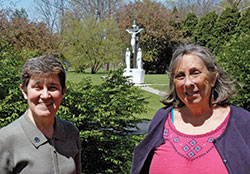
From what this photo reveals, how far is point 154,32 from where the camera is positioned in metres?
29.6

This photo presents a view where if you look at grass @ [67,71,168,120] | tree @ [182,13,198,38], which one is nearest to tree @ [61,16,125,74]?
grass @ [67,71,168,120]

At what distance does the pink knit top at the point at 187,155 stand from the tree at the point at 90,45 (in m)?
25.8

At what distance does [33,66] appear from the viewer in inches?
61.3

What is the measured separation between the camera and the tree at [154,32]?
29.9 metres

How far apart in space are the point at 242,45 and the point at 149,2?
28.3 meters

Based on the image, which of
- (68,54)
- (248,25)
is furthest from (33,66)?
(68,54)

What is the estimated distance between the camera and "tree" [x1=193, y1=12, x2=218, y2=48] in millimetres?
26562

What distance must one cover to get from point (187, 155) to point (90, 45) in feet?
87.4

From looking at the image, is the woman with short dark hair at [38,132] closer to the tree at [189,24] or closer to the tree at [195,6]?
the tree at [189,24]

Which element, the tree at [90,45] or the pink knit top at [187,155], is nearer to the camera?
the pink knit top at [187,155]

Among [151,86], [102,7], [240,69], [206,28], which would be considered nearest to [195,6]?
[102,7]

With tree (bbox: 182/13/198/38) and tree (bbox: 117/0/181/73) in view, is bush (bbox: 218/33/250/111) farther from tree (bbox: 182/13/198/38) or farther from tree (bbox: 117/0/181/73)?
tree (bbox: 182/13/198/38)

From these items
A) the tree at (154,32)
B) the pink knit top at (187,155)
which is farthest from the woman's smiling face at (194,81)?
the tree at (154,32)

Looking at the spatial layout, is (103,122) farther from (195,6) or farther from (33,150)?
(195,6)
